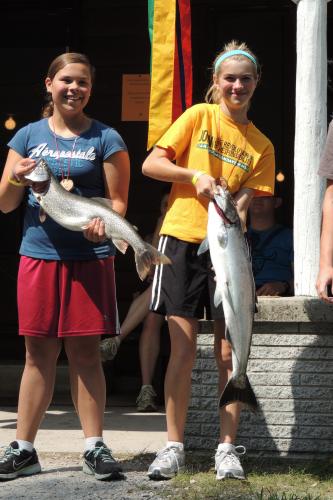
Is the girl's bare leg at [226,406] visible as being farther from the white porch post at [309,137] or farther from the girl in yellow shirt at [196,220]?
the white porch post at [309,137]

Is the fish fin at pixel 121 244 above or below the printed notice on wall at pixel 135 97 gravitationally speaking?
below

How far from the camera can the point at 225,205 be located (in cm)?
477

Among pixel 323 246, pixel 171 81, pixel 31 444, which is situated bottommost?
pixel 31 444

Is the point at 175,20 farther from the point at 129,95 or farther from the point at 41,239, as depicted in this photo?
the point at 129,95

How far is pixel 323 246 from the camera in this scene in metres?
4.48

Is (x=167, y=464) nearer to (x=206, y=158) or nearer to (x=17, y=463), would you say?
(x=17, y=463)

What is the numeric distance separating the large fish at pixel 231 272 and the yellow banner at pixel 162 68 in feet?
3.66

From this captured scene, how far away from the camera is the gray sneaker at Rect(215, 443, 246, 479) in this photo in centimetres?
504

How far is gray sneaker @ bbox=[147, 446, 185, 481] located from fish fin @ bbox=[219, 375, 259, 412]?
0.40 metres

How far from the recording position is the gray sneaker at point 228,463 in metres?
5.04

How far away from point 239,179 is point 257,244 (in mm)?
2321

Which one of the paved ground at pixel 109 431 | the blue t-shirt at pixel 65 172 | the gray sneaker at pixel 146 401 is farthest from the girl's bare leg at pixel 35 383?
the gray sneaker at pixel 146 401

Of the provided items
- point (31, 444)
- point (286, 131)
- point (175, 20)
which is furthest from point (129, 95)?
point (31, 444)

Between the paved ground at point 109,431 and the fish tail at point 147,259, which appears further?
the paved ground at point 109,431
